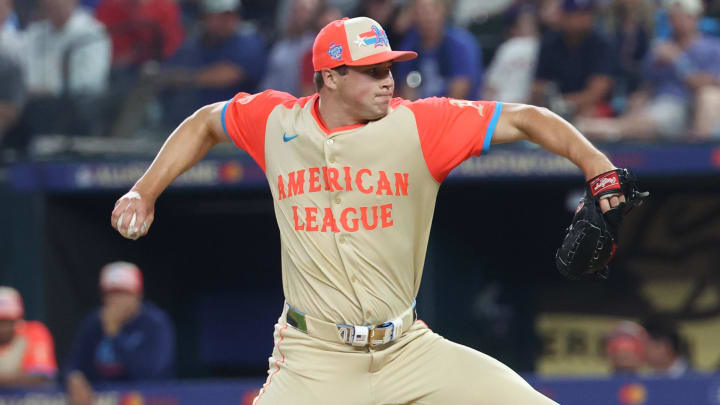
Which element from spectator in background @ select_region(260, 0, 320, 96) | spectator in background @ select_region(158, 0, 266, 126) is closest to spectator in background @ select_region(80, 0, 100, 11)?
spectator in background @ select_region(158, 0, 266, 126)

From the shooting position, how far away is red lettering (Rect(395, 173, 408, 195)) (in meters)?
4.25

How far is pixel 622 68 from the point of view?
793 centimetres

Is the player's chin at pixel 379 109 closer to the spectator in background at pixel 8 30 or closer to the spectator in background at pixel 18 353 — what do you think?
the spectator in background at pixel 18 353

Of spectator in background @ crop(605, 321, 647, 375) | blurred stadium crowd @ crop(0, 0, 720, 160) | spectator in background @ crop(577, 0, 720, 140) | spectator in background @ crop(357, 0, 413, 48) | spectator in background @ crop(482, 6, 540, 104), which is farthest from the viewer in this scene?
spectator in background @ crop(357, 0, 413, 48)

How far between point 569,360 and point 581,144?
5146 millimetres

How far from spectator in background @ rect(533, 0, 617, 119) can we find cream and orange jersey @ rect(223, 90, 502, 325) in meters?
3.69

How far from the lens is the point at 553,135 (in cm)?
408

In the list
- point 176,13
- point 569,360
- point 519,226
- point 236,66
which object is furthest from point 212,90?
point 569,360

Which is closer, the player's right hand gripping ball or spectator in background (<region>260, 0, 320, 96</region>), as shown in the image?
the player's right hand gripping ball

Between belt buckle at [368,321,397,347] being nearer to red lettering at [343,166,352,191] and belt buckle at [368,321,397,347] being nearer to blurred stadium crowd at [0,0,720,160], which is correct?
red lettering at [343,166,352,191]

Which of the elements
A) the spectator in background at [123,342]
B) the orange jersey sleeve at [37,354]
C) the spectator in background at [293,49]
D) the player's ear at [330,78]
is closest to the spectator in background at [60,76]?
the spectator in background at [293,49]

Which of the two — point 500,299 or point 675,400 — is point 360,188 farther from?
point 500,299

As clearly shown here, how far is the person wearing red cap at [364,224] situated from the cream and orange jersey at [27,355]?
12.8 ft

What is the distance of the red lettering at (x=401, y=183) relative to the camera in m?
4.25
